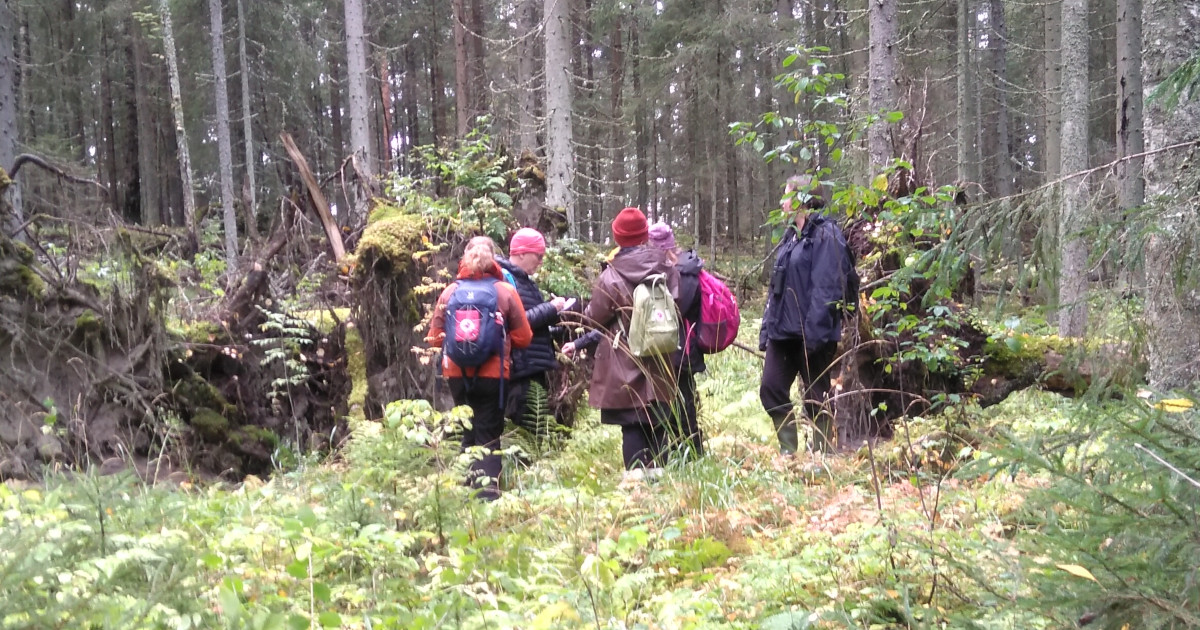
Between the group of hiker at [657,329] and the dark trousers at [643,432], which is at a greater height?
the group of hiker at [657,329]

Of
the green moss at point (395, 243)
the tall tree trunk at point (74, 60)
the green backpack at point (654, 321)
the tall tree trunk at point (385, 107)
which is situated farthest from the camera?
the tall tree trunk at point (74, 60)

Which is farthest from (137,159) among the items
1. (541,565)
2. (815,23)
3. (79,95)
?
(541,565)

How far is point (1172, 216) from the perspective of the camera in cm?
278

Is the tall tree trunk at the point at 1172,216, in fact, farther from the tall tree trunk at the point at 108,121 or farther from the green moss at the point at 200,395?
the tall tree trunk at the point at 108,121

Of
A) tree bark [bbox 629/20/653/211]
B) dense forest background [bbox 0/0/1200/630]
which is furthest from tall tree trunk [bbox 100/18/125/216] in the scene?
tree bark [bbox 629/20/653/211]

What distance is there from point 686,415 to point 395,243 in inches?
141

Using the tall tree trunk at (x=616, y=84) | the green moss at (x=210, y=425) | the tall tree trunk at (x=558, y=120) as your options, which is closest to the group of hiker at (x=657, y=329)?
the green moss at (x=210, y=425)

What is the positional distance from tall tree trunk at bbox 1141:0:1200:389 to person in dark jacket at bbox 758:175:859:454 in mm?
1733

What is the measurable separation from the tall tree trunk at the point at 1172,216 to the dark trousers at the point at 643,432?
109 inches

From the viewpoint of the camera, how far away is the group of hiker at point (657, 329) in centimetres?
479

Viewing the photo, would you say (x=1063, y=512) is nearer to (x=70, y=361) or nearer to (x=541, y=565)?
(x=541, y=565)

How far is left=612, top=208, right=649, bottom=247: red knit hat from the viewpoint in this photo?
5008 millimetres

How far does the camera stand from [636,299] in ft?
15.6

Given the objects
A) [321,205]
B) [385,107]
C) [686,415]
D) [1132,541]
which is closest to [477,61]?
[385,107]
